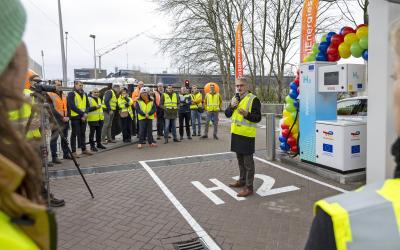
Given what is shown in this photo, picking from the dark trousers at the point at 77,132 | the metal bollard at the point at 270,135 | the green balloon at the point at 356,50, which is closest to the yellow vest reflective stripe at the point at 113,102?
the dark trousers at the point at 77,132

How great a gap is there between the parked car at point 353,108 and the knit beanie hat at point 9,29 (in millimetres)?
8566

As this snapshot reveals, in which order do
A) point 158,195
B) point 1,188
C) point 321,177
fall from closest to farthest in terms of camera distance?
1. point 1,188
2. point 158,195
3. point 321,177

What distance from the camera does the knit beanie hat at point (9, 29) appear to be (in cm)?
78

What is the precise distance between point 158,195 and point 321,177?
329 centimetres

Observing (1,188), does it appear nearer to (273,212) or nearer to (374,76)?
(273,212)

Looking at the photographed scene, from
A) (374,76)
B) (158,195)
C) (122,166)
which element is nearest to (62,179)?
(122,166)

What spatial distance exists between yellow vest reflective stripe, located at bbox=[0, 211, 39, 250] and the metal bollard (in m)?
7.66

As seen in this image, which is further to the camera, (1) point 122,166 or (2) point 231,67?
(2) point 231,67

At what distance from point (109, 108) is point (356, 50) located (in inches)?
310

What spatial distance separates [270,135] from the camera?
27.0 feet

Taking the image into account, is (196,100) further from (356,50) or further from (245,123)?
(245,123)

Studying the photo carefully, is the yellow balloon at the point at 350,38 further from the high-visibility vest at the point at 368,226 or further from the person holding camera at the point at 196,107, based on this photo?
the person holding camera at the point at 196,107

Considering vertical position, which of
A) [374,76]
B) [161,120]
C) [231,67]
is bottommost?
[161,120]

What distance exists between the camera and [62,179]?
7180mm
